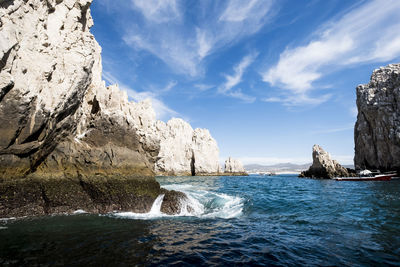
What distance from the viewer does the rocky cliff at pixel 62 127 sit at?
10266 mm

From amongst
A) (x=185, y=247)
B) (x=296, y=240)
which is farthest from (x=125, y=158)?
(x=296, y=240)

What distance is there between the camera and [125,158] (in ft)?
51.7

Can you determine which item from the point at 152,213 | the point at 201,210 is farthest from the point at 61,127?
the point at 201,210

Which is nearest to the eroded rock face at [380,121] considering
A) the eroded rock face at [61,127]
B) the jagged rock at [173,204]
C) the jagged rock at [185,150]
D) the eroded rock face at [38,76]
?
the jagged rock at [185,150]

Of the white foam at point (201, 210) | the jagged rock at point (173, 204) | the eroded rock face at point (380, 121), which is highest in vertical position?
the eroded rock face at point (380, 121)

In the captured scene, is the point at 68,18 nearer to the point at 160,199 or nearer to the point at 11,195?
the point at 11,195

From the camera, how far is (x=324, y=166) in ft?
219

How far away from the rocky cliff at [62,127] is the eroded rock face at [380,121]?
241 ft

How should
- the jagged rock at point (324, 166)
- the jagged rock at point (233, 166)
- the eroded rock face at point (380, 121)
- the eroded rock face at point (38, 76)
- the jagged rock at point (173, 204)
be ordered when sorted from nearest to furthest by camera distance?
the eroded rock face at point (38, 76)
the jagged rock at point (173, 204)
the eroded rock face at point (380, 121)
the jagged rock at point (324, 166)
the jagged rock at point (233, 166)

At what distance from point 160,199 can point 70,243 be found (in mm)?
7595

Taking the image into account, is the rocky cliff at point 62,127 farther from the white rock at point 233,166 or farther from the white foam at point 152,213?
the white rock at point 233,166

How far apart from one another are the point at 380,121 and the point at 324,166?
2200cm

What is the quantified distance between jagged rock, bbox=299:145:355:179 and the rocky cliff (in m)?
65.4

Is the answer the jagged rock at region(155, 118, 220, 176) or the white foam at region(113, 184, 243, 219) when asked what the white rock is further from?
the white foam at region(113, 184, 243, 219)
